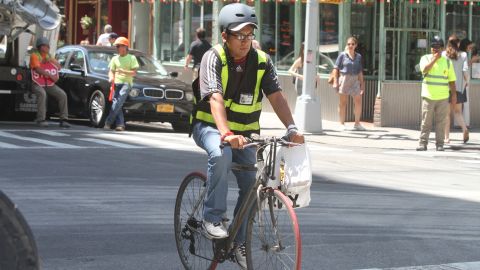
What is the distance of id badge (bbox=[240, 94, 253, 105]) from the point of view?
682 centimetres

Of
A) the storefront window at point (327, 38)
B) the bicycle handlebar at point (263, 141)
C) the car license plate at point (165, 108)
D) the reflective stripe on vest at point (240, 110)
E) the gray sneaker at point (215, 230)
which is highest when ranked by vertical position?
the storefront window at point (327, 38)

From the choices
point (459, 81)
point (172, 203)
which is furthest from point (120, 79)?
point (172, 203)

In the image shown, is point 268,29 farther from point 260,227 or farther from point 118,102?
point 260,227

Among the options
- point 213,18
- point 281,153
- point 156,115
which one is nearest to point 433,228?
point 281,153

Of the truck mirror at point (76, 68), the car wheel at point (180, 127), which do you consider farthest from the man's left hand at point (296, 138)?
the truck mirror at point (76, 68)

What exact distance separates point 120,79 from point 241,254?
44.6ft

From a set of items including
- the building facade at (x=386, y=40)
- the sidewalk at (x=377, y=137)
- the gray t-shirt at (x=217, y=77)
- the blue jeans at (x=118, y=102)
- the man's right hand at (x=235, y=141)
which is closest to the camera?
the man's right hand at (x=235, y=141)

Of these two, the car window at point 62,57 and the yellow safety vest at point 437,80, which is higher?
the car window at point 62,57

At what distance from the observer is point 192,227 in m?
7.15

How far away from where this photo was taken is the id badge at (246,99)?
22.4 ft

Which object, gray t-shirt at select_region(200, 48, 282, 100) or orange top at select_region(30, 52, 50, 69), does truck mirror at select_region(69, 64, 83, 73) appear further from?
gray t-shirt at select_region(200, 48, 282, 100)

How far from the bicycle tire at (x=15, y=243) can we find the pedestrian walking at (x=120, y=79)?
1582cm

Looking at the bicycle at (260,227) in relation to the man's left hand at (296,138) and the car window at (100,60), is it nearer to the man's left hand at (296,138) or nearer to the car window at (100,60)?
the man's left hand at (296,138)

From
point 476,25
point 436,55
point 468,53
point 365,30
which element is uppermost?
point 476,25
